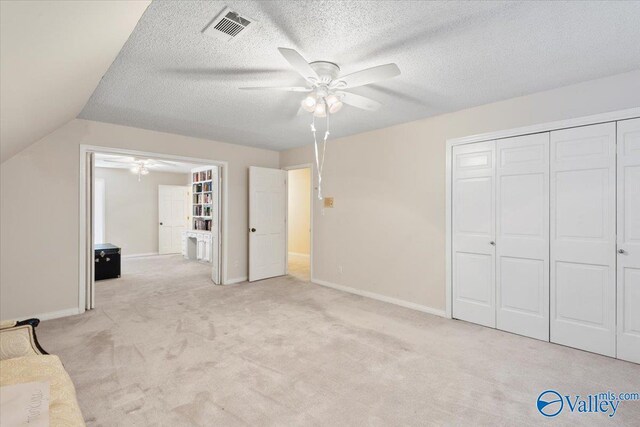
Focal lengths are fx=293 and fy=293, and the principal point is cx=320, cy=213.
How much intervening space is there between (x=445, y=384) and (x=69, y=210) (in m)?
4.39

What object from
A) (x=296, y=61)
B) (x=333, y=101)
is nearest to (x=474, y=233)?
(x=333, y=101)

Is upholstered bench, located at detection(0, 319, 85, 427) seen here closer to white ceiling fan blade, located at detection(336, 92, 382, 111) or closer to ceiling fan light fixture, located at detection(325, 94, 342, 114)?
ceiling fan light fixture, located at detection(325, 94, 342, 114)

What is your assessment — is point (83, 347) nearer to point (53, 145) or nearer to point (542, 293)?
point (53, 145)

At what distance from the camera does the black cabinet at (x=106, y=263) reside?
17.0 feet

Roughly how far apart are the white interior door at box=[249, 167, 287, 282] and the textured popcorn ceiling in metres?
1.98

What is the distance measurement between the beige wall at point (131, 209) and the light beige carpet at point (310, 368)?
446 cm

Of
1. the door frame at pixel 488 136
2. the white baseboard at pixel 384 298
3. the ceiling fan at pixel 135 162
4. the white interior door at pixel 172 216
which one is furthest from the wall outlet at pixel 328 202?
the white interior door at pixel 172 216

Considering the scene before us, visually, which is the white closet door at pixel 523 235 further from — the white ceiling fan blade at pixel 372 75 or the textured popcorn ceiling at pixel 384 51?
the white ceiling fan blade at pixel 372 75

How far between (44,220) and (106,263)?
2144mm

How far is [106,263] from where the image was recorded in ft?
17.3

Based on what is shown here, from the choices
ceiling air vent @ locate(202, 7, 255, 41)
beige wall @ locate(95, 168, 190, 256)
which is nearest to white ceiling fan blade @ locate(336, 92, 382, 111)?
ceiling air vent @ locate(202, 7, 255, 41)

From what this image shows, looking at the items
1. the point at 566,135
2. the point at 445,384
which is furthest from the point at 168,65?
the point at 566,135

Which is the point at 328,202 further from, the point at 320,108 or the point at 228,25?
the point at 228,25

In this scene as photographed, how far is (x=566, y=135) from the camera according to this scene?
2.71 meters
